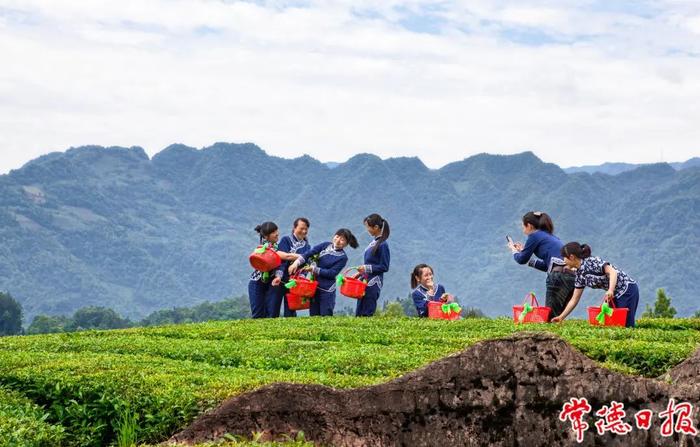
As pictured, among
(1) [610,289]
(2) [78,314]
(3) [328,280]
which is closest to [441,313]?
(3) [328,280]

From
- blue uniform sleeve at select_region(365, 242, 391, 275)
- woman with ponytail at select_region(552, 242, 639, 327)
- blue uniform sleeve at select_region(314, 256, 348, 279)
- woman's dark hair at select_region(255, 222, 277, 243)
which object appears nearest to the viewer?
woman with ponytail at select_region(552, 242, 639, 327)

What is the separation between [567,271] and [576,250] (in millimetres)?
1017

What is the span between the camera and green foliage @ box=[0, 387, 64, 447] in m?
8.29

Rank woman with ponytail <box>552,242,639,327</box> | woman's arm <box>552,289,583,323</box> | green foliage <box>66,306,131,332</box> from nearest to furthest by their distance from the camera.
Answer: woman with ponytail <box>552,242,639,327</box> < woman's arm <box>552,289,583,323</box> < green foliage <box>66,306,131,332</box>

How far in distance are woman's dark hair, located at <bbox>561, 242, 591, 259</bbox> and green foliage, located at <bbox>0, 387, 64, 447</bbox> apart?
7.31m

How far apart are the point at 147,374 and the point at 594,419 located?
436 centimetres

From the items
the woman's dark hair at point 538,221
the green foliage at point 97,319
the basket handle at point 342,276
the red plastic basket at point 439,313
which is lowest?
the green foliage at point 97,319

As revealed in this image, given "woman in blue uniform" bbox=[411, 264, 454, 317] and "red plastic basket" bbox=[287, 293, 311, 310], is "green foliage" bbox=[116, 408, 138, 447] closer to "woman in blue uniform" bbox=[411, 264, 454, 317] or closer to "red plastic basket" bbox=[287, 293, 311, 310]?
"woman in blue uniform" bbox=[411, 264, 454, 317]

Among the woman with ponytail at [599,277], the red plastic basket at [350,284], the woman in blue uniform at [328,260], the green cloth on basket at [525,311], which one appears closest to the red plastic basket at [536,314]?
the green cloth on basket at [525,311]

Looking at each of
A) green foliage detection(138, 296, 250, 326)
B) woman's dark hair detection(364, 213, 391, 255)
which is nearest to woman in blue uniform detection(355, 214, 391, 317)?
woman's dark hair detection(364, 213, 391, 255)

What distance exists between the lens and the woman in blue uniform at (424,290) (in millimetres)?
16078

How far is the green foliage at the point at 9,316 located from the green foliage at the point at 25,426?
252 feet

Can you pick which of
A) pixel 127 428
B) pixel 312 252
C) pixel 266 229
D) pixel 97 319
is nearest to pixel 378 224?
pixel 312 252

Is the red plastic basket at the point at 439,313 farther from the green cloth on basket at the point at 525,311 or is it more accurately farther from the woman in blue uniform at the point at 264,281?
the woman in blue uniform at the point at 264,281
